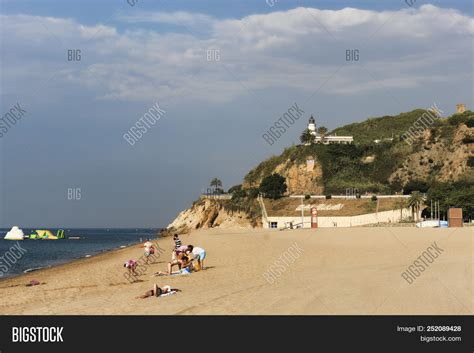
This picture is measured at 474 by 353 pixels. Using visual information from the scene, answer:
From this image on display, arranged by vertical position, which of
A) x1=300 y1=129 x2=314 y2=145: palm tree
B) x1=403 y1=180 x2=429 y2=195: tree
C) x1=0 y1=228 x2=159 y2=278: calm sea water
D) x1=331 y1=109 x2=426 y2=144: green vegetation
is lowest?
x1=0 y1=228 x2=159 y2=278: calm sea water

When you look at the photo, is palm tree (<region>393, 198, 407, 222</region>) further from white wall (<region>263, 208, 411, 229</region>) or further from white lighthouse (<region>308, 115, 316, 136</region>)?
white lighthouse (<region>308, 115, 316, 136</region>)

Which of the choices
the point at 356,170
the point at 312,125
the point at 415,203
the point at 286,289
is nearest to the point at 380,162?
the point at 356,170

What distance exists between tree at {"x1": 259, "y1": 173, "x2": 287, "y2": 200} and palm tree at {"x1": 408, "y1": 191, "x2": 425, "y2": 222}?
79.0 ft

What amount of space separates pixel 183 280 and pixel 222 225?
70.8 meters

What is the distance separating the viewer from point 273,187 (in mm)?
93125

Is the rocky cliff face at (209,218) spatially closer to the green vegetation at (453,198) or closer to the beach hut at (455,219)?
the green vegetation at (453,198)

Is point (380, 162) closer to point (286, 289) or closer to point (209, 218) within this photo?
point (209, 218)

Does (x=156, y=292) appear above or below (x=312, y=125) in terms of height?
below

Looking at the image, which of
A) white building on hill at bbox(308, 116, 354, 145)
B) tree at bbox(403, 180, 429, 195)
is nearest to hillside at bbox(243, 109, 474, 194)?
tree at bbox(403, 180, 429, 195)

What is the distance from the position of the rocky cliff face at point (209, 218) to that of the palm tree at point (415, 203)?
914 inches

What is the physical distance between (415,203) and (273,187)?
26397 millimetres

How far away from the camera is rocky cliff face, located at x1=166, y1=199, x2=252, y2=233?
89.5m

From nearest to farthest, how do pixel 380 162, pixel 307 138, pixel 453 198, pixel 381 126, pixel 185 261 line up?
pixel 185 261
pixel 453 198
pixel 380 162
pixel 307 138
pixel 381 126
